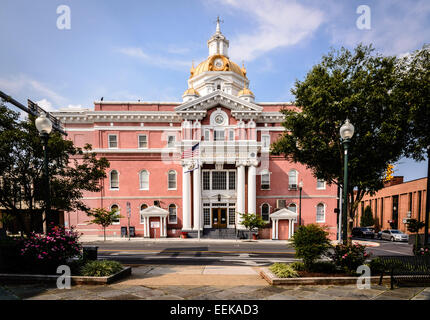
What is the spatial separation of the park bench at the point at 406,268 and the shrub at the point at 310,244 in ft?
6.46

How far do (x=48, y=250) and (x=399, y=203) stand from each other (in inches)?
1967

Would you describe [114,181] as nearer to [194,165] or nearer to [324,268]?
[194,165]

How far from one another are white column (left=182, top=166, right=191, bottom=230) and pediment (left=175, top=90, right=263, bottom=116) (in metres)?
7.08

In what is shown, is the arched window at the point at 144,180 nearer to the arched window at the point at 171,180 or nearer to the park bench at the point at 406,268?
the arched window at the point at 171,180

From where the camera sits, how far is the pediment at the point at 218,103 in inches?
1139

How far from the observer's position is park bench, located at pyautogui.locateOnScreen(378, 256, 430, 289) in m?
8.34

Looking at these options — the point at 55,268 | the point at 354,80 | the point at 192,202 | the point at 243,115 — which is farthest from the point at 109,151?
the point at 354,80

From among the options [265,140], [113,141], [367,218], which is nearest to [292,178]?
[265,140]

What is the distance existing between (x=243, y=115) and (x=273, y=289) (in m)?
23.5

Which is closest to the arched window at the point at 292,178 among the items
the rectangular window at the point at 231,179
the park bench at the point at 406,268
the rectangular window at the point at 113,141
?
the rectangular window at the point at 231,179

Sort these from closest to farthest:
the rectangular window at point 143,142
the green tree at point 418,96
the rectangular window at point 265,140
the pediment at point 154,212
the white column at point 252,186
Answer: the green tree at point 418,96
the pediment at point 154,212
the white column at point 252,186
the rectangular window at point 143,142
the rectangular window at point 265,140

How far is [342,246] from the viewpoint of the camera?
31.4ft

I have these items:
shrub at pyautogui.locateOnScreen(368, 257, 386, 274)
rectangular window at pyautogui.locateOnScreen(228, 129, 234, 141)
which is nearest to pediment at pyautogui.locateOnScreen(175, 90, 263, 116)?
rectangular window at pyautogui.locateOnScreen(228, 129, 234, 141)
